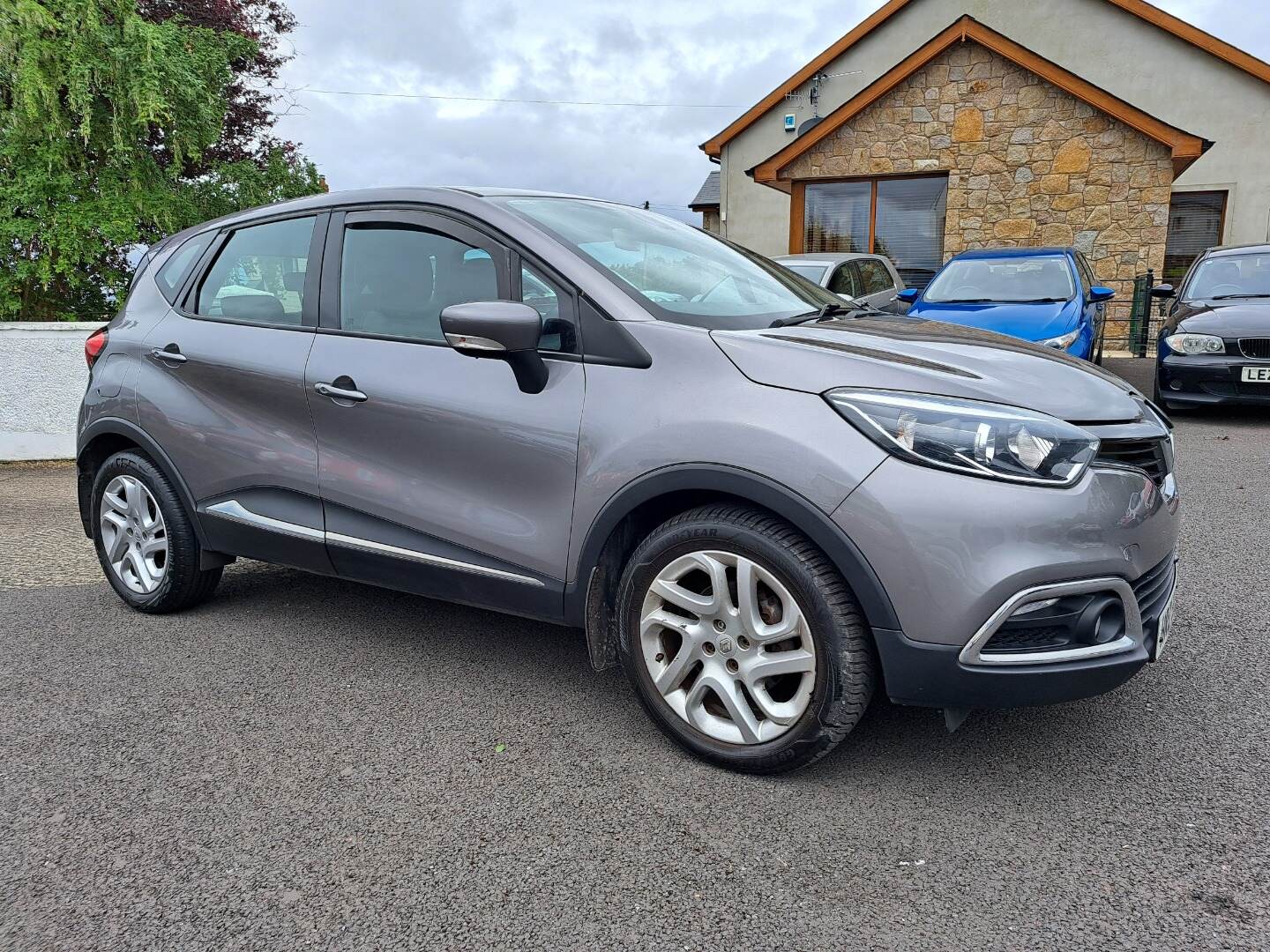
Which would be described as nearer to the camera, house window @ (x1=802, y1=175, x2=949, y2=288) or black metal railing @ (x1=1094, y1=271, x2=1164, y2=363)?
black metal railing @ (x1=1094, y1=271, x2=1164, y2=363)

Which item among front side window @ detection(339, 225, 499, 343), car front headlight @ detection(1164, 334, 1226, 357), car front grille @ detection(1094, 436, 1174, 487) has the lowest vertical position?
car front grille @ detection(1094, 436, 1174, 487)

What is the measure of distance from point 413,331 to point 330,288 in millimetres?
457

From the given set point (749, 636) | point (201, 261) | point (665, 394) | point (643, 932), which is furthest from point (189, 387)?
point (643, 932)

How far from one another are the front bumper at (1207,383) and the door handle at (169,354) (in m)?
8.01

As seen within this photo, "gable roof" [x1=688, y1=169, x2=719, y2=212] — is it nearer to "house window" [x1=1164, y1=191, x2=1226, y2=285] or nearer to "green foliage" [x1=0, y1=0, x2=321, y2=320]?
"house window" [x1=1164, y1=191, x2=1226, y2=285]

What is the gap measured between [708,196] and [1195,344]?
68.6ft

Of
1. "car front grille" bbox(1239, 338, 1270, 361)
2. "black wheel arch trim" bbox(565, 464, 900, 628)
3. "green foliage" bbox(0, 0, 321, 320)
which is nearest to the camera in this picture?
"black wheel arch trim" bbox(565, 464, 900, 628)

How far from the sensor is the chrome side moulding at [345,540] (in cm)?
292

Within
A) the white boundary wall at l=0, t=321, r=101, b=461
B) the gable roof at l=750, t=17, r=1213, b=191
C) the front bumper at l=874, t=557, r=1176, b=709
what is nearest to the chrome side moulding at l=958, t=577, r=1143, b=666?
the front bumper at l=874, t=557, r=1176, b=709

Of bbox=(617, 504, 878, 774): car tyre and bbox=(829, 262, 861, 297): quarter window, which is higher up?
bbox=(829, 262, 861, 297): quarter window

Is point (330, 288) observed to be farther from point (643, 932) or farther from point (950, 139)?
point (950, 139)

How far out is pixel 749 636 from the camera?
248cm

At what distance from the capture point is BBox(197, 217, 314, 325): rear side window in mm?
3488

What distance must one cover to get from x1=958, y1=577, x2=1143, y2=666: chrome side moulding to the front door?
1160 mm
